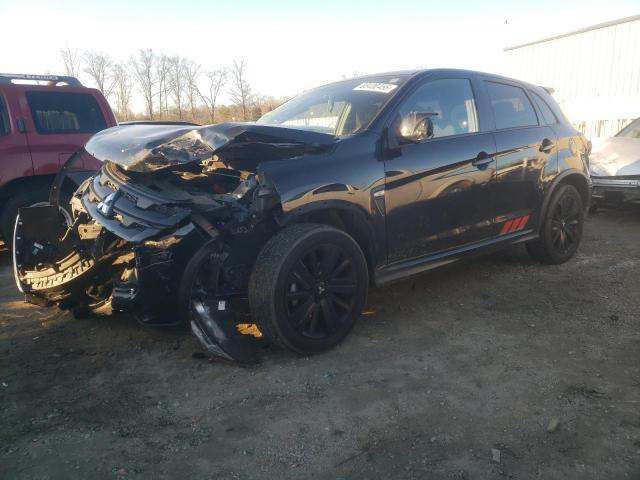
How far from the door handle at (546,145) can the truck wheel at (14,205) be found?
5325 millimetres

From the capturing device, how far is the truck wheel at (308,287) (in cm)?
302

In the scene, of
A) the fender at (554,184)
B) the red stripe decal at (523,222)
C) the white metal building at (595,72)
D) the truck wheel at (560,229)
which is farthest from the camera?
the white metal building at (595,72)

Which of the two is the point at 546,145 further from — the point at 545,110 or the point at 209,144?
the point at 209,144

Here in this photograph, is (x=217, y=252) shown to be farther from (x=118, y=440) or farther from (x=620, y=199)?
(x=620, y=199)

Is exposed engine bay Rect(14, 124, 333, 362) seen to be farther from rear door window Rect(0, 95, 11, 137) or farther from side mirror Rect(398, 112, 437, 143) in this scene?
rear door window Rect(0, 95, 11, 137)

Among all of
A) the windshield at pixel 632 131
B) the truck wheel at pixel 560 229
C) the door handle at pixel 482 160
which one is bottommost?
the truck wheel at pixel 560 229

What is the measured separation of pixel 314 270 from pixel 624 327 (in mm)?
2340

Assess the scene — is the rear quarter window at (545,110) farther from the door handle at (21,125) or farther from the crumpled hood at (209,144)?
the door handle at (21,125)

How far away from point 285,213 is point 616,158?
21.8 feet

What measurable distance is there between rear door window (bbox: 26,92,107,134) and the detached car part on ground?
23.0ft

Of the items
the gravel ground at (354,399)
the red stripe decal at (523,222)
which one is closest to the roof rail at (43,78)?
the gravel ground at (354,399)

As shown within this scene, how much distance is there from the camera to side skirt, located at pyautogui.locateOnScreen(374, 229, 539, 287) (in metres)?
3.62

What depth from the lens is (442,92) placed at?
3.97 meters

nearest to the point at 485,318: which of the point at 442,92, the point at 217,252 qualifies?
the point at 442,92
